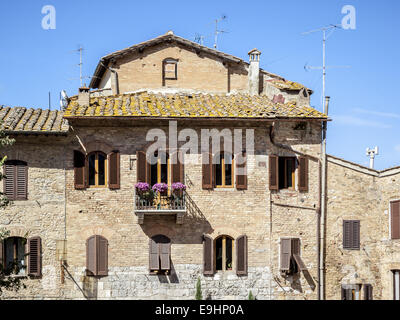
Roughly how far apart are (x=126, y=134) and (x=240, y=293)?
6428 mm

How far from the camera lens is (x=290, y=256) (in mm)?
23125

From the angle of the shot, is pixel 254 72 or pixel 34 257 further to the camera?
pixel 254 72

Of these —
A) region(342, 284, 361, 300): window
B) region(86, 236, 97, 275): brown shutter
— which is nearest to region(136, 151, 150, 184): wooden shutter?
region(86, 236, 97, 275): brown shutter

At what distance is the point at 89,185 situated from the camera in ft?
75.9

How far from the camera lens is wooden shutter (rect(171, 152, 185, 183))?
2312cm

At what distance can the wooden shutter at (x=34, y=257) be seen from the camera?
2258 cm

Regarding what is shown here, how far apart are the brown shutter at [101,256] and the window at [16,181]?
278 cm

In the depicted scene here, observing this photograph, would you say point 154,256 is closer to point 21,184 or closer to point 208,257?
point 208,257

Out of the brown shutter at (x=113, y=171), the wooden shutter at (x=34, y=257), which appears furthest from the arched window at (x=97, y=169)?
the wooden shutter at (x=34, y=257)

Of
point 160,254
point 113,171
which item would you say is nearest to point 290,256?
point 160,254

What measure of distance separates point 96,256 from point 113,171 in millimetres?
2801
